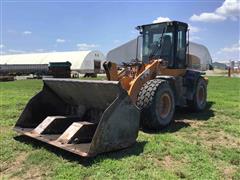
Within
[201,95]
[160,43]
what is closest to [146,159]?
[160,43]

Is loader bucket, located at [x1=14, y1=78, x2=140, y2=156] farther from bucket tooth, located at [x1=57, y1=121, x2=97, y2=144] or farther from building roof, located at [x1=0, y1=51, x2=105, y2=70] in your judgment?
building roof, located at [x1=0, y1=51, x2=105, y2=70]

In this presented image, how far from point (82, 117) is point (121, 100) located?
1.54m

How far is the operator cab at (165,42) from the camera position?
860 cm

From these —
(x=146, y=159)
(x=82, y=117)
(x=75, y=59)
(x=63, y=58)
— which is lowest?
(x=146, y=159)

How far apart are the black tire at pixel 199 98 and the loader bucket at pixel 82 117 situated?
→ 375 centimetres

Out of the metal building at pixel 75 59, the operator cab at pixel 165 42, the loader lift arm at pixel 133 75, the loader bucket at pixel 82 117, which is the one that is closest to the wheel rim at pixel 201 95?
the operator cab at pixel 165 42

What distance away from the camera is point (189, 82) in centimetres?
924

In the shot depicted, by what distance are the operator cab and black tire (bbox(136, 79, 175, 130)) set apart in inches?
59.1

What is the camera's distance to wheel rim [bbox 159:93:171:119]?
7.26 metres

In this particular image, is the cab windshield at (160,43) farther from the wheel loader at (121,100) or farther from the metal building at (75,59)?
the metal building at (75,59)

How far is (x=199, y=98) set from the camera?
9750mm

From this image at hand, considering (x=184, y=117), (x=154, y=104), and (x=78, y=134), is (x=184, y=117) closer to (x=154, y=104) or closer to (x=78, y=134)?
(x=154, y=104)

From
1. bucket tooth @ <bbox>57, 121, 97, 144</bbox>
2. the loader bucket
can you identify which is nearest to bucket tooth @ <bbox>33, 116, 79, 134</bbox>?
the loader bucket

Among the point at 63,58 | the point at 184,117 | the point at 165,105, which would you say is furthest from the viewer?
the point at 63,58
